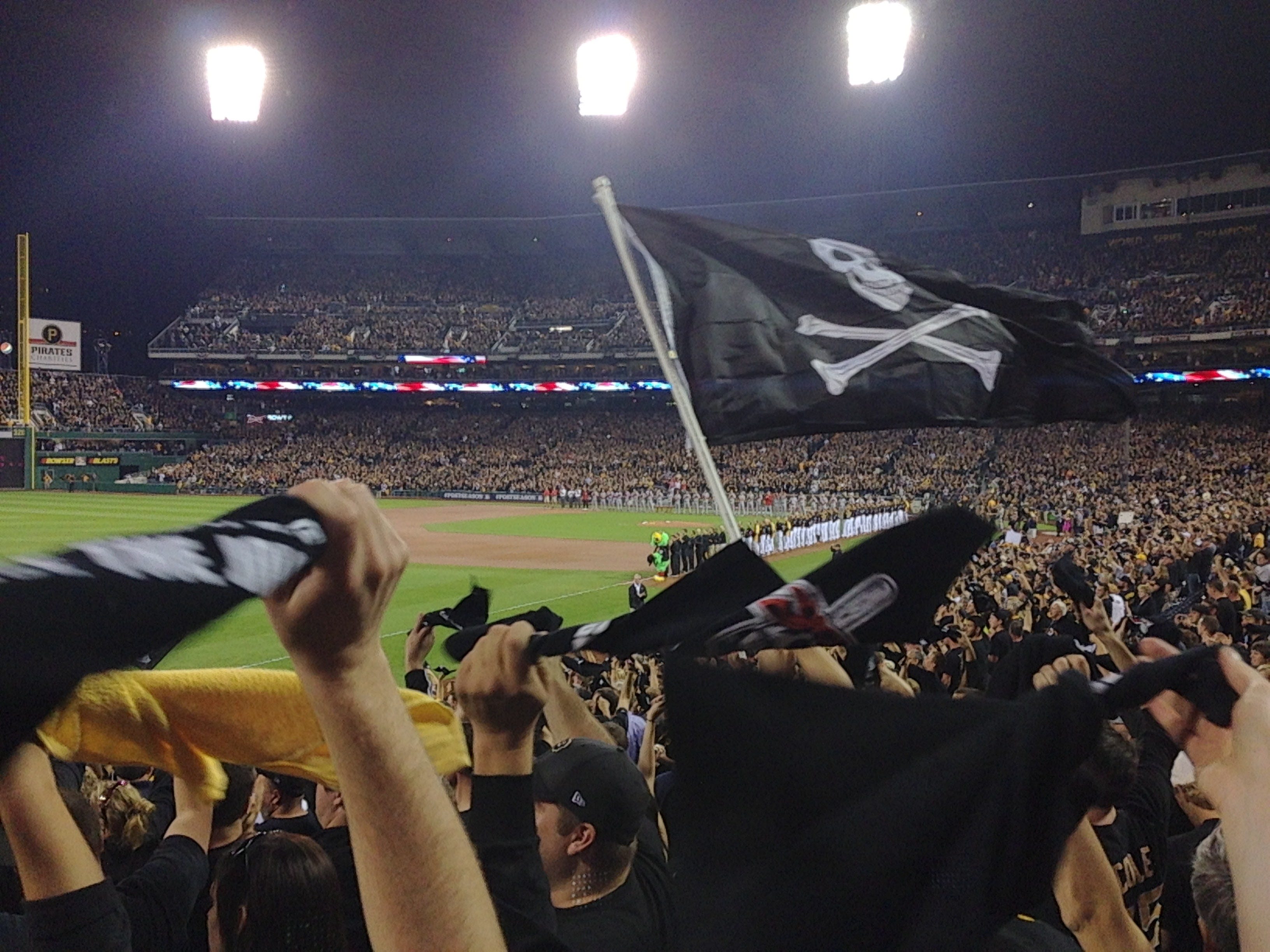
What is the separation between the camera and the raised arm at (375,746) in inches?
52.6

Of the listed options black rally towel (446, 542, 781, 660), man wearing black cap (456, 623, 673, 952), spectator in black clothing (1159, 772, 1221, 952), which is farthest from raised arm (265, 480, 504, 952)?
spectator in black clothing (1159, 772, 1221, 952)

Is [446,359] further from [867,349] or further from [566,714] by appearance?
[566,714]

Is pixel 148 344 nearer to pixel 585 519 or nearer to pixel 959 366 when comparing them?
pixel 585 519

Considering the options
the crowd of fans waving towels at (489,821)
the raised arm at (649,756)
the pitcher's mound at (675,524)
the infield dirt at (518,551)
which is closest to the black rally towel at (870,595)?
the crowd of fans waving towels at (489,821)

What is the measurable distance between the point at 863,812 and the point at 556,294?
258 ft

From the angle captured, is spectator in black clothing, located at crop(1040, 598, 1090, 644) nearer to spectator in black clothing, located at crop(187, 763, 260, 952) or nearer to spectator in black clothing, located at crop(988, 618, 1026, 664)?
spectator in black clothing, located at crop(988, 618, 1026, 664)

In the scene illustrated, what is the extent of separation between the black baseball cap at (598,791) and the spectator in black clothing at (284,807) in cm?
153

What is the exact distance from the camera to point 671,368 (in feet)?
16.0

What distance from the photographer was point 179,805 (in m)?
3.14

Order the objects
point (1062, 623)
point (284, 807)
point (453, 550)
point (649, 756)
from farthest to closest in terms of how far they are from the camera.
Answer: point (453, 550), point (1062, 623), point (649, 756), point (284, 807)

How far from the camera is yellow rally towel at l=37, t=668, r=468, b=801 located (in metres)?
1.71

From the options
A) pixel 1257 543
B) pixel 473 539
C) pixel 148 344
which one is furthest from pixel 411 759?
pixel 148 344

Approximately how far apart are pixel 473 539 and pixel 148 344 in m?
Answer: 58.1

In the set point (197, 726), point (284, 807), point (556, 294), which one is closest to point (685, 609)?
point (197, 726)
